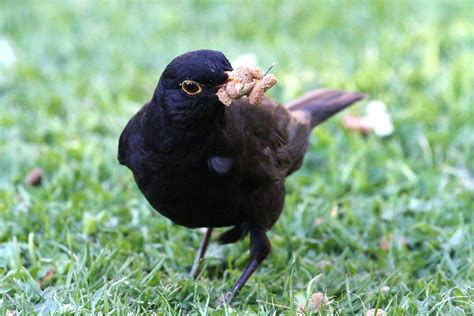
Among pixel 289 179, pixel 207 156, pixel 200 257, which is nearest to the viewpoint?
pixel 207 156

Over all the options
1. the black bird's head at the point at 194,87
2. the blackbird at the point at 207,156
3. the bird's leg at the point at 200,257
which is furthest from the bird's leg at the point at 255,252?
the black bird's head at the point at 194,87

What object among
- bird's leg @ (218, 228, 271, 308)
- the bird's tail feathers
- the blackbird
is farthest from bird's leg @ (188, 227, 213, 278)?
the bird's tail feathers

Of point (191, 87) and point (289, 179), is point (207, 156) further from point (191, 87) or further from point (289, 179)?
point (289, 179)

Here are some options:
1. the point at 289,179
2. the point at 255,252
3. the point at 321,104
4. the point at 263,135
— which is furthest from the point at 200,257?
the point at 321,104

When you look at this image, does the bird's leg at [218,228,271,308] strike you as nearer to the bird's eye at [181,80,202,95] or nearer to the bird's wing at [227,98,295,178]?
the bird's wing at [227,98,295,178]

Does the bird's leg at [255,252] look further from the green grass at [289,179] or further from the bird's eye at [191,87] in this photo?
the bird's eye at [191,87]

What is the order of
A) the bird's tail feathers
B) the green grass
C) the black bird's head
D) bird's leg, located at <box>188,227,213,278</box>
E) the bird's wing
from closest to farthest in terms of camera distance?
the black bird's head < the bird's wing < the green grass < bird's leg, located at <box>188,227,213,278</box> < the bird's tail feathers
